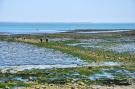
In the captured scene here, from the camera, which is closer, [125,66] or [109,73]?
[109,73]

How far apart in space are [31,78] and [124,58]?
1675 centimetres

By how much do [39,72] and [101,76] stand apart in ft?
17.9

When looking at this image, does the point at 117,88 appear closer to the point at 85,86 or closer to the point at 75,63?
the point at 85,86

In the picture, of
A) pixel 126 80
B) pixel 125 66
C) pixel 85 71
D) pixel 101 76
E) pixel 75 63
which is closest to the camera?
pixel 126 80

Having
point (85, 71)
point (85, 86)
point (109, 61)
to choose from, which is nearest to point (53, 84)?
point (85, 86)

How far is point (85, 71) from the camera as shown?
29.7 meters

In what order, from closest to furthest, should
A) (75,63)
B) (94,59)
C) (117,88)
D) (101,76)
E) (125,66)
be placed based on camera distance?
1. (117,88)
2. (101,76)
3. (125,66)
4. (75,63)
5. (94,59)

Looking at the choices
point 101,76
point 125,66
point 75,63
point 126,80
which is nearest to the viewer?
point 126,80

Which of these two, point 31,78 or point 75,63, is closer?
point 31,78

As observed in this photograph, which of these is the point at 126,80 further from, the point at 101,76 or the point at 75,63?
the point at 75,63

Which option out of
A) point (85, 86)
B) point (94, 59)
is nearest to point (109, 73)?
point (85, 86)

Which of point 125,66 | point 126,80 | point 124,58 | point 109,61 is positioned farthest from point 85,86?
point 124,58

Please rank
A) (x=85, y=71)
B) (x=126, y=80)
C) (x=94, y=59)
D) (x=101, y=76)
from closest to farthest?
(x=126, y=80), (x=101, y=76), (x=85, y=71), (x=94, y=59)

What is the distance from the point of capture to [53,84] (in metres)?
23.7
